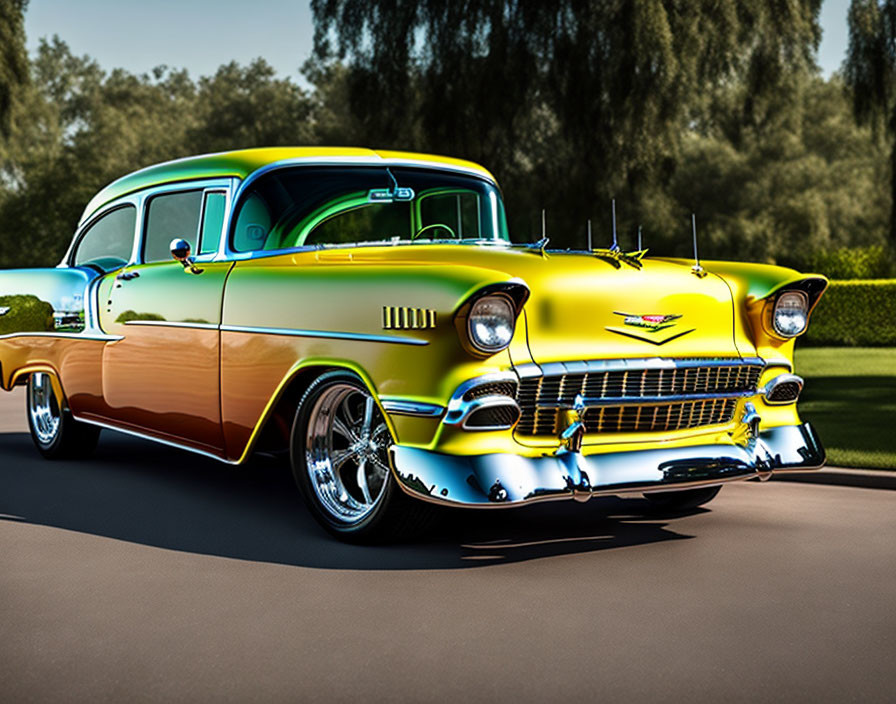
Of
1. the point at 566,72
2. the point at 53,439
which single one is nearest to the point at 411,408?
the point at 53,439

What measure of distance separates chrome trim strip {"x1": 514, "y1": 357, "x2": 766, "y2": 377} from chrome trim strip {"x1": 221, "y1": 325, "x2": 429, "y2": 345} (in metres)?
0.48

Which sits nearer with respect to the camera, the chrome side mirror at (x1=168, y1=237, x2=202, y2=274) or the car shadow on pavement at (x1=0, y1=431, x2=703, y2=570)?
the car shadow on pavement at (x1=0, y1=431, x2=703, y2=570)

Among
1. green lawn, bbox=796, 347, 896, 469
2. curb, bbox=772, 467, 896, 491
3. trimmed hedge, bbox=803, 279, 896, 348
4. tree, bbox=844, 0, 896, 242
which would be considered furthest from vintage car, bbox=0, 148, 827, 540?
trimmed hedge, bbox=803, 279, 896, 348

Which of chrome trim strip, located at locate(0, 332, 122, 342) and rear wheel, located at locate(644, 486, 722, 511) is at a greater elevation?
chrome trim strip, located at locate(0, 332, 122, 342)

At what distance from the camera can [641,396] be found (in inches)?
216

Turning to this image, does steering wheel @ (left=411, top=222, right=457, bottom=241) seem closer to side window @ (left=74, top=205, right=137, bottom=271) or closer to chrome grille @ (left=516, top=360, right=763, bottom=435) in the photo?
side window @ (left=74, top=205, right=137, bottom=271)

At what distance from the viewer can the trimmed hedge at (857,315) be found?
88.3ft

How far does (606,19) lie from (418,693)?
15.0 m

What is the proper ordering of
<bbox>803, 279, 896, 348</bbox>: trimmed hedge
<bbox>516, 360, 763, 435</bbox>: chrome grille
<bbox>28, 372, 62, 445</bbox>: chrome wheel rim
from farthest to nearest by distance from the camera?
1. <bbox>803, 279, 896, 348</bbox>: trimmed hedge
2. <bbox>28, 372, 62, 445</bbox>: chrome wheel rim
3. <bbox>516, 360, 763, 435</bbox>: chrome grille

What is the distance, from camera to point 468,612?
4.57 meters

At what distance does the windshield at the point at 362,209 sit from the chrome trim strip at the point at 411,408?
1.46 metres

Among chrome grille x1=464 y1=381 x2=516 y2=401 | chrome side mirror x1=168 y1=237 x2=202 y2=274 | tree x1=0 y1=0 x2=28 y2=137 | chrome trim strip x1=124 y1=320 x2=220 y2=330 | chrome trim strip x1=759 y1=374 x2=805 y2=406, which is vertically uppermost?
tree x1=0 y1=0 x2=28 y2=137

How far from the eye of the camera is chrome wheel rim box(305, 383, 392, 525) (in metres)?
5.73

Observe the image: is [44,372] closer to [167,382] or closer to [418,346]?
[167,382]
